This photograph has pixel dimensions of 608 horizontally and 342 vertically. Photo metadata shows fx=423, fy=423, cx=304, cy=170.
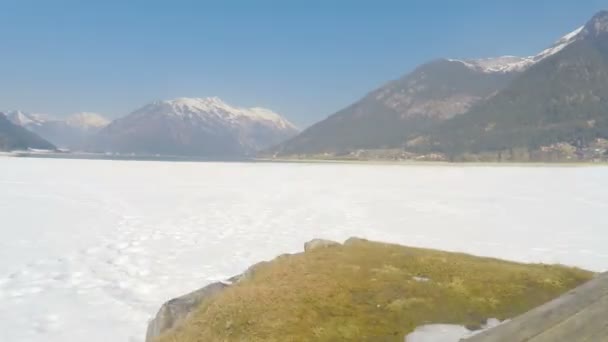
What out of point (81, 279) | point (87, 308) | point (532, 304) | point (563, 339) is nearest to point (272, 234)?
point (81, 279)

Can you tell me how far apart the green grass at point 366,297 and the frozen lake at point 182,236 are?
4.49 meters

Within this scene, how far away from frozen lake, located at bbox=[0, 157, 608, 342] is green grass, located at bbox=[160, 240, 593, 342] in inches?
177

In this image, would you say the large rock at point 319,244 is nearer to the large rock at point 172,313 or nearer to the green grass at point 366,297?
the green grass at point 366,297

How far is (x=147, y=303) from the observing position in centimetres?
1217

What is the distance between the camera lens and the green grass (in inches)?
247

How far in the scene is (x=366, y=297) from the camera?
23.6 ft

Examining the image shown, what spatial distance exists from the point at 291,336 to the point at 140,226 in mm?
19571

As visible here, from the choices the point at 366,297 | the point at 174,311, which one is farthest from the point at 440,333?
the point at 174,311

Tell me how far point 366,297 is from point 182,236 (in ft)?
51.3

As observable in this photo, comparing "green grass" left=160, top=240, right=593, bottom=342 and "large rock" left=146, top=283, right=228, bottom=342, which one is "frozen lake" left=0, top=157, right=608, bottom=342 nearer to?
"large rock" left=146, top=283, right=228, bottom=342

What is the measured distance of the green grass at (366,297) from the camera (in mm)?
6273

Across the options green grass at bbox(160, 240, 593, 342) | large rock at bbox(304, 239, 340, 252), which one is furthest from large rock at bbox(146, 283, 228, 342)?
large rock at bbox(304, 239, 340, 252)

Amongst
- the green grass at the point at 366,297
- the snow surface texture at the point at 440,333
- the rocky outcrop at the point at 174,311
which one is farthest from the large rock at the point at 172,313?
the snow surface texture at the point at 440,333

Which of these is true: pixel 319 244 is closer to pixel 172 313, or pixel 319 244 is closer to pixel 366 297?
pixel 366 297
